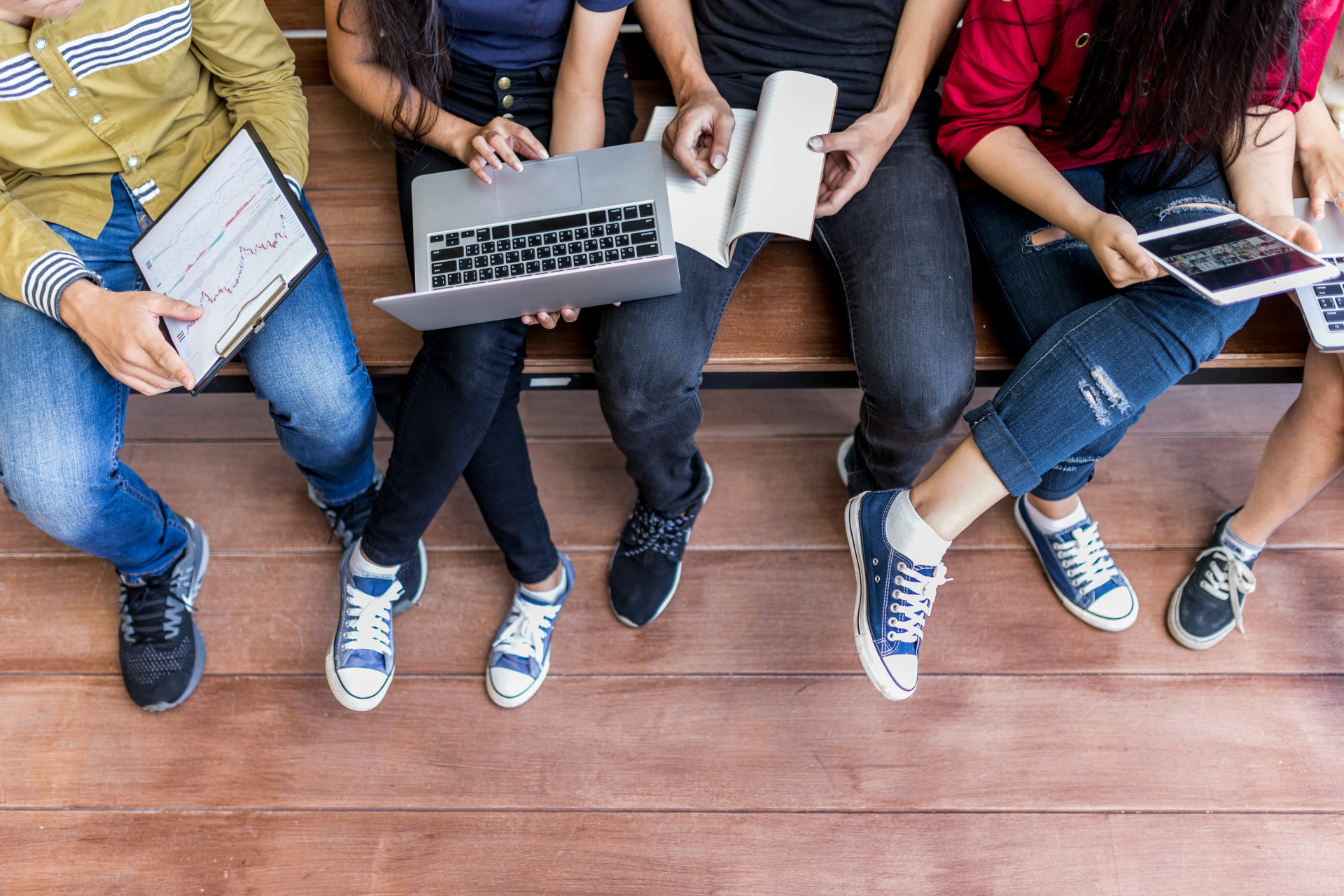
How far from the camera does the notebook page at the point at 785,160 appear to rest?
3.35 ft

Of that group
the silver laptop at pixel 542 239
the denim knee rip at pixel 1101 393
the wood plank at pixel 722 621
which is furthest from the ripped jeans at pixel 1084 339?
the silver laptop at pixel 542 239

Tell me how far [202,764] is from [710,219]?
3.56 feet

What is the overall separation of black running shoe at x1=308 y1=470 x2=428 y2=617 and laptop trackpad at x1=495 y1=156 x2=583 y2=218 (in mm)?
554

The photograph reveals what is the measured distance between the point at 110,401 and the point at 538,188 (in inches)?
24.8

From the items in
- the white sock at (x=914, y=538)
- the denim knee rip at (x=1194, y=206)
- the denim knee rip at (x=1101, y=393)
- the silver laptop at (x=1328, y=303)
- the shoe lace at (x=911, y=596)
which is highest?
the denim knee rip at (x=1194, y=206)

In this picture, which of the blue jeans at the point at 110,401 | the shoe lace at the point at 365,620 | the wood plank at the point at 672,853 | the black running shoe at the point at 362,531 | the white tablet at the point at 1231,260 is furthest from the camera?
the black running shoe at the point at 362,531

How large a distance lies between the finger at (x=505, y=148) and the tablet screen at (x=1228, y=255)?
0.78 meters

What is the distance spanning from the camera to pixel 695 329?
3.48 feet

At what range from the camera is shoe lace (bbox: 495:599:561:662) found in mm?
1271

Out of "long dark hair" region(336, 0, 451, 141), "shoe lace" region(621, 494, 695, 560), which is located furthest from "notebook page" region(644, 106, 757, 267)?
"shoe lace" region(621, 494, 695, 560)

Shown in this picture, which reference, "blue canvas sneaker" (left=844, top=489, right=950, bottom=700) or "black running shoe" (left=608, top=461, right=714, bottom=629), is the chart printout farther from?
"blue canvas sneaker" (left=844, top=489, right=950, bottom=700)

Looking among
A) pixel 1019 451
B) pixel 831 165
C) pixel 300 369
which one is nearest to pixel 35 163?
pixel 300 369

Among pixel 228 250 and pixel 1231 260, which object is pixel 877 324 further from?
pixel 228 250

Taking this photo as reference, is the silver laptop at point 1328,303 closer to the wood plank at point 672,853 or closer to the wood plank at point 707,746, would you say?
the wood plank at point 707,746
